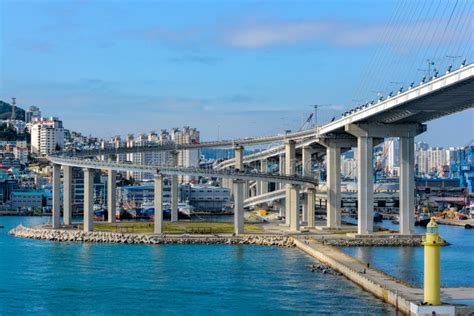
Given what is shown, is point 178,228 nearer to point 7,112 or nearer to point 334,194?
point 334,194

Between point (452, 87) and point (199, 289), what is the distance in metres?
10.9

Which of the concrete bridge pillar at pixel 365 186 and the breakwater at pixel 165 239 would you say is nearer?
the breakwater at pixel 165 239

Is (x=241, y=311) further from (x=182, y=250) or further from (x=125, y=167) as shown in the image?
(x=125, y=167)

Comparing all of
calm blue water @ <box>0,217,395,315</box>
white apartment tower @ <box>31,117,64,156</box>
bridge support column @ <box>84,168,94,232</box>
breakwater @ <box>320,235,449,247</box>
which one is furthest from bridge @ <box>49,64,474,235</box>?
white apartment tower @ <box>31,117,64,156</box>

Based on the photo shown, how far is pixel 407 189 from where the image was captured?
4191cm

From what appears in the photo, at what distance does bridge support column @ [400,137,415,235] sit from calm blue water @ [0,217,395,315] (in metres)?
7.38

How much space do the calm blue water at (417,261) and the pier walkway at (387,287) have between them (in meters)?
0.83

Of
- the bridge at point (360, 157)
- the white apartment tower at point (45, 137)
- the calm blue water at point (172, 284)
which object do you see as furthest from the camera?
the white apartment tower at point (45, 137)

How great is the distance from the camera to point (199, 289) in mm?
25562

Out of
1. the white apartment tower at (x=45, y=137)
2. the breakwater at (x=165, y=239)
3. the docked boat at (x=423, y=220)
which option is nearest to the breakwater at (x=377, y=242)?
the breakwater at (x=165, y=239)

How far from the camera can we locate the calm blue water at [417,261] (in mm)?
26969

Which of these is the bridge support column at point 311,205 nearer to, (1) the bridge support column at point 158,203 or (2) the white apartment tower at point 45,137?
(1) the bridge support column at point 158,203

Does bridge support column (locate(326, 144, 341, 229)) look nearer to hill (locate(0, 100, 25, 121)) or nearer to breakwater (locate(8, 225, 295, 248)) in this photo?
breakwater (locate(8, 225, 295, 248))

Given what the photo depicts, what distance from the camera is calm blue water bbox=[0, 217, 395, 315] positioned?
22562 millimetres
